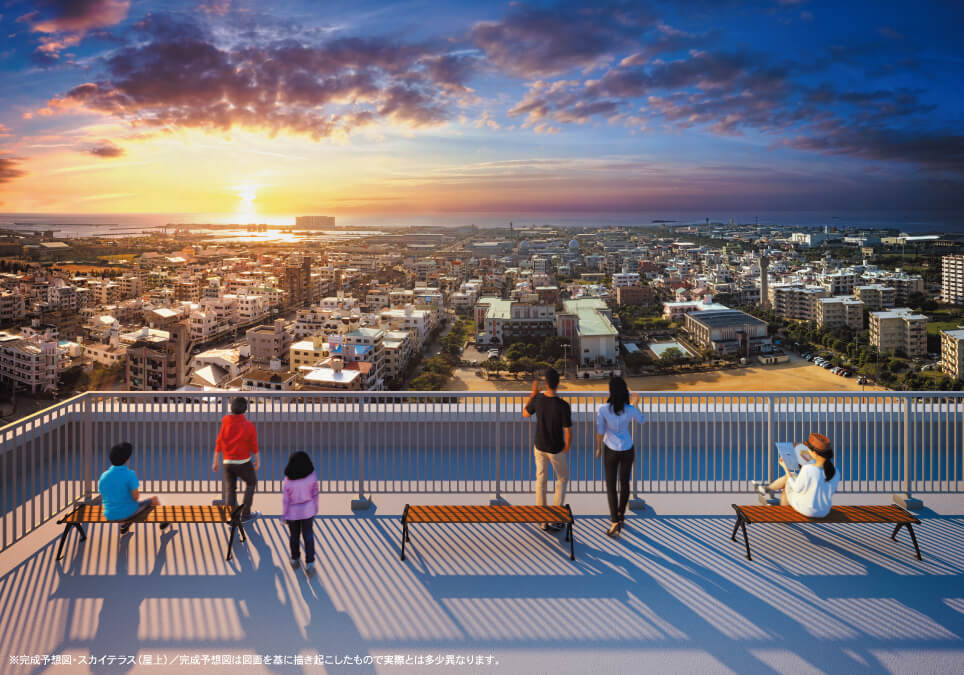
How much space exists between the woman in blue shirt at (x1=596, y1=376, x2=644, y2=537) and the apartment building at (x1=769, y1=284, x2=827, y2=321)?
41.1 feet

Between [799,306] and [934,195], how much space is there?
413 cm

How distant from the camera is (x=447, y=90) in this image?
13727mm

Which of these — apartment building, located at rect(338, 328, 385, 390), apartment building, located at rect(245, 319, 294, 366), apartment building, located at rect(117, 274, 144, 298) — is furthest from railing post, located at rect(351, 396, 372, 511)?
apartment building, located at rect(117, 274, 144, 298)

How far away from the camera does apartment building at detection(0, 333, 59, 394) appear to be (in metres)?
10.7

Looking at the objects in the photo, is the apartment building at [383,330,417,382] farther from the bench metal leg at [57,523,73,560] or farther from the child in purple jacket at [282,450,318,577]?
the child in purple jacket at [282,450,318,577]

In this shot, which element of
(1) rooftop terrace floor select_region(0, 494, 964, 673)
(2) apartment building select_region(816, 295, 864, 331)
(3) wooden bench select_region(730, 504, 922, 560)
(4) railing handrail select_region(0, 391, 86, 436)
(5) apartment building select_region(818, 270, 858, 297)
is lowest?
(1) rooftop terrace floor select_region(0, 494, 964, 673)

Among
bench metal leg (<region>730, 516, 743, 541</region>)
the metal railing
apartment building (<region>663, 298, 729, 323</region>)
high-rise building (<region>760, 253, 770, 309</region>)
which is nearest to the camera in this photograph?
bench metal leg (<region>730, 516, 743, 541</region>)

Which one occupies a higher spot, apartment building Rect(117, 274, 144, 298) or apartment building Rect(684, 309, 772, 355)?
apartment building Rect(117, 274, 144, 298)

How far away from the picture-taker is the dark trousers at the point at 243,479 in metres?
2.77

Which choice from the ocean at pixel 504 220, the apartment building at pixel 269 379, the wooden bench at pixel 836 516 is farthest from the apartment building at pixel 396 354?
the wooden bench at pixel 836 516

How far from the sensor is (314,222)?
54.7 feet

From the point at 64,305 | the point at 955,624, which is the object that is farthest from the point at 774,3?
the point at 64,305

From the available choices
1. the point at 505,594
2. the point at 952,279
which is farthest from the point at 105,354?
the point at 952,279

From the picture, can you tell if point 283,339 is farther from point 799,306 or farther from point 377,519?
point 799,306
